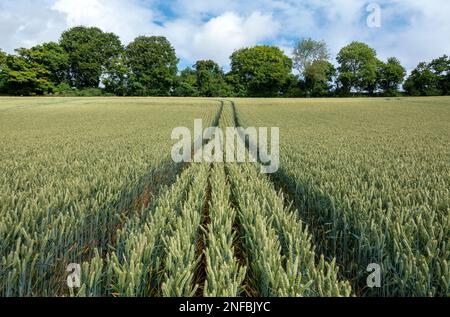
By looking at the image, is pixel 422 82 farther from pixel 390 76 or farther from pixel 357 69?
pixel 357 69

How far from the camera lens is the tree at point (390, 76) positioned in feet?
237

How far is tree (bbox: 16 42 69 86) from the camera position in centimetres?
5697

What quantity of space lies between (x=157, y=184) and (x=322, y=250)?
361 centimetres

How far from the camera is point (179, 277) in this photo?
200cm

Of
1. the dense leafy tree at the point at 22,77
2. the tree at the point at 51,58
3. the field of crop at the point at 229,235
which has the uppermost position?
the tree at the point at 51,58

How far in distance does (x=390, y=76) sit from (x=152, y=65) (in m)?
59.6

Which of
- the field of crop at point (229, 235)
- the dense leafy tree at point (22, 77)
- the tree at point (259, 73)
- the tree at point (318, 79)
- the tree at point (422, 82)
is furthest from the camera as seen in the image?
the tree at point (259, 73)

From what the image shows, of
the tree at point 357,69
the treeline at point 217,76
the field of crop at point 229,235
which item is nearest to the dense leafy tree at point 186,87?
the treeline at point 217,76

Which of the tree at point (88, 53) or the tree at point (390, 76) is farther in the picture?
the tree at point (390, 76)

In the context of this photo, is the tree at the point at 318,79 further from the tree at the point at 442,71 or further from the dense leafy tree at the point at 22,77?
the dense leafy tree at the point at 22,77

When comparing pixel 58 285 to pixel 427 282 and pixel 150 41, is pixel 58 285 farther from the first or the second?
pixel 150 41

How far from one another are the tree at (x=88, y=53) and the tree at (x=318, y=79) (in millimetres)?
47205

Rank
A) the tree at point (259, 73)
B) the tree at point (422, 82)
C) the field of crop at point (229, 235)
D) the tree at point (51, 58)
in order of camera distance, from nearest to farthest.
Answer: the field of crop at point (229, 235) → the tree at point (51, 58) → the tree at point (422, 82) → the tree at point (259, 73)

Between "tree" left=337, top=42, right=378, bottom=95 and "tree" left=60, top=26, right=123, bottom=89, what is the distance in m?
56.4
